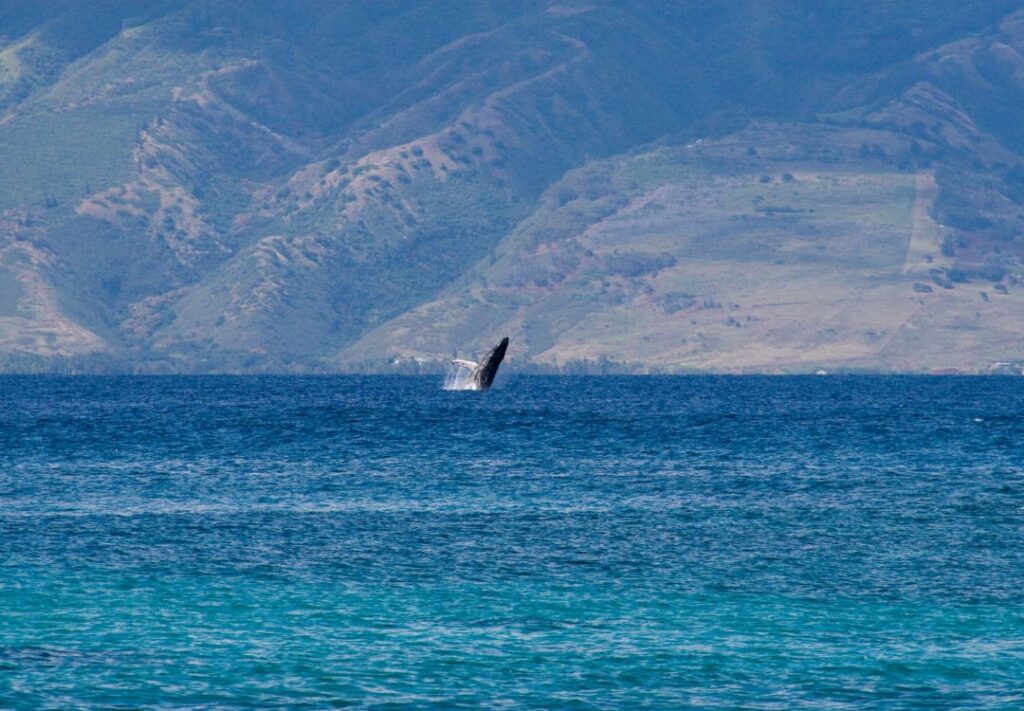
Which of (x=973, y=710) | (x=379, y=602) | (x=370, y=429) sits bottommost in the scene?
(x=973, y=710)

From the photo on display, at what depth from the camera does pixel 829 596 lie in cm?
5512

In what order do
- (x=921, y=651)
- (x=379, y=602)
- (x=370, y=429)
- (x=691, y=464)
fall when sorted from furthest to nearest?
(x=370, y=429)
(x=691, y=464)
(x=379, y=602)
(x=921, y=651)

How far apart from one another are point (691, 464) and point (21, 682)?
69.0 m

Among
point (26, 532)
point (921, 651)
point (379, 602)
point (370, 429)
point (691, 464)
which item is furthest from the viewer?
point (370, 429)

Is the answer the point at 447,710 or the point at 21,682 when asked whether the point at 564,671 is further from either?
the point at 21,682

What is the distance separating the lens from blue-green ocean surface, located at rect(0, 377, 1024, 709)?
43.7 meters

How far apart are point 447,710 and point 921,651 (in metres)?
14.0

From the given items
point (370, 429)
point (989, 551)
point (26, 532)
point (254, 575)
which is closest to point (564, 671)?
point (254, 575)

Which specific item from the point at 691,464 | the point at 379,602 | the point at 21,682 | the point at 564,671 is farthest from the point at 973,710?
the point at 691,464

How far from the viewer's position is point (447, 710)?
4138 cm

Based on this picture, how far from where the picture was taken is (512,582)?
57.5 meters

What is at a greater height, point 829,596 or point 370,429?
point 370,429

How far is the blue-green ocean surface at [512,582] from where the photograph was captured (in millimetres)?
43719

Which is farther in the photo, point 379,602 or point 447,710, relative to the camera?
point 379,602
